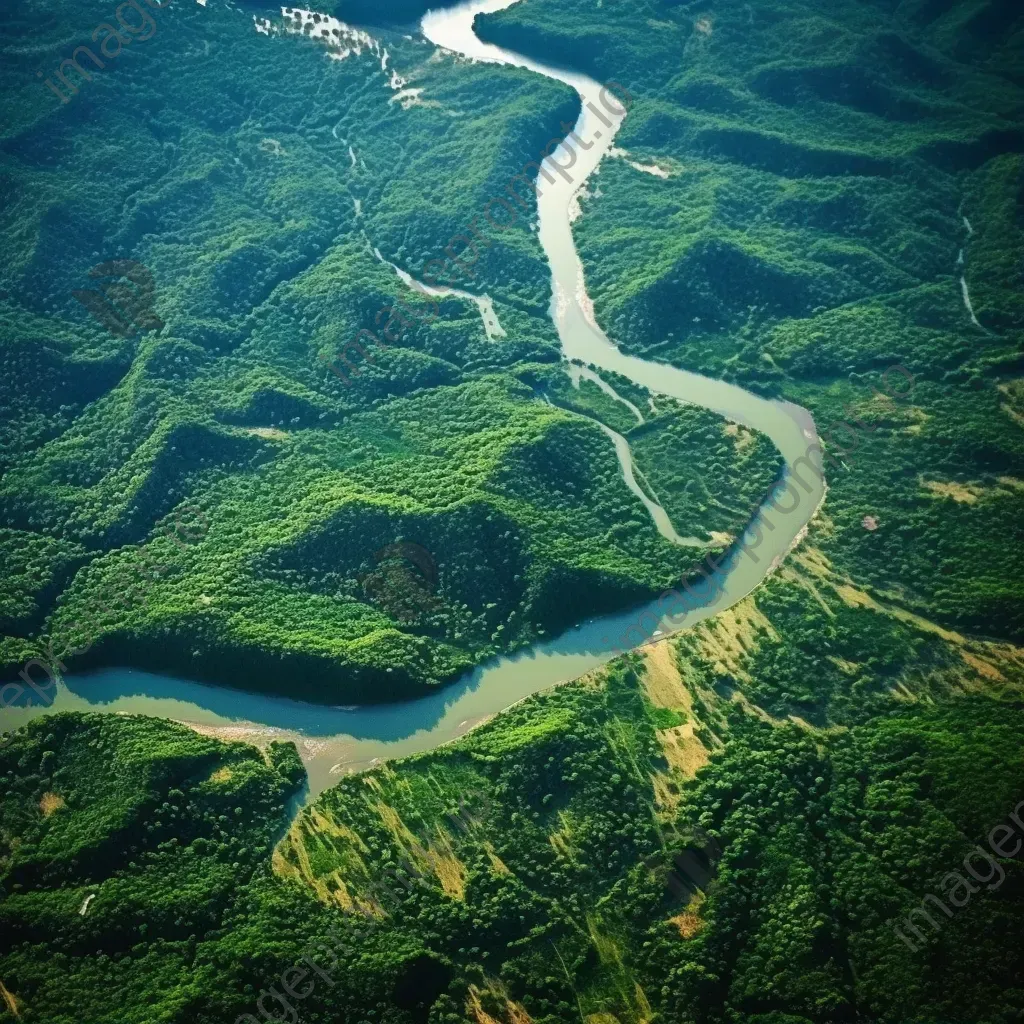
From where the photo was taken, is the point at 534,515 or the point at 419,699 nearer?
the point at 419,699

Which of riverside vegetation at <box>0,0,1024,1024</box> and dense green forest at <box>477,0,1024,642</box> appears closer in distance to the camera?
riverside vegetation at <box>0,0,1024,1024</box>

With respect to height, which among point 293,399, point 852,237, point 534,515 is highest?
point 852,237

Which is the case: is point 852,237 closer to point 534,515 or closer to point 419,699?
point 534,515

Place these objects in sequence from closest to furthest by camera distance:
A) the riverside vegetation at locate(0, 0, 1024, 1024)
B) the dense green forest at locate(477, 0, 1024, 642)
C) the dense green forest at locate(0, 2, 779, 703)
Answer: the riverside vegetation at locate(0, 0, 1024, 1024) → the dense green forest at locate(0, 2, 779, 703) → the dense green forest at locate(477, 0, 1024, 642)

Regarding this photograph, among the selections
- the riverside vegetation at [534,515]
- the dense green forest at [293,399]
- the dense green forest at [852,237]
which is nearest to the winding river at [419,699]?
the dense green forest at [293,399]

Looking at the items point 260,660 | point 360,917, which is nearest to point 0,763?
point 260,660

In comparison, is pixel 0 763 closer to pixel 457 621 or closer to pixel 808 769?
pixel 457 621

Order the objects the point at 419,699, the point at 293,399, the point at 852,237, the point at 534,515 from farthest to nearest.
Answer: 1. the point at 852,237
2. the point at 293,399
3. the point at 534,515
4. the point at 419,699

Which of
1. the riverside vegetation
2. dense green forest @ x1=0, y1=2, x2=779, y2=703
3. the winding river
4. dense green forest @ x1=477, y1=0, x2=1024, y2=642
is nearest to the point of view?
the riverside vegetation

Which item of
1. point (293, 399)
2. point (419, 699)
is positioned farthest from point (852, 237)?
point (419, 699)

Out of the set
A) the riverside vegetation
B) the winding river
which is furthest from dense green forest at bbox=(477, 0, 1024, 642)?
the winding river

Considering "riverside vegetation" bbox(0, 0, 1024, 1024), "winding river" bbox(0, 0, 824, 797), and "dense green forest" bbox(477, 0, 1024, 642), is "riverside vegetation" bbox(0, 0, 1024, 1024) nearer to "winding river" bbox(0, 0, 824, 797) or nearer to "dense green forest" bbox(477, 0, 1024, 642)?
"dense green forest" bbox(477, 0, 1024, 642)
